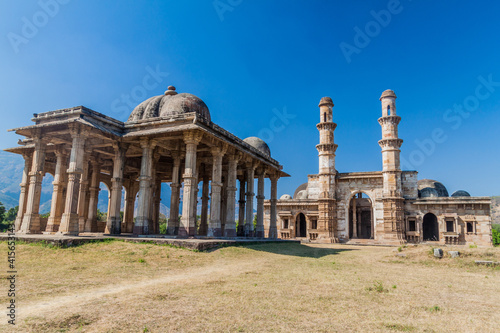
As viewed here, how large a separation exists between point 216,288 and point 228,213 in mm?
14224

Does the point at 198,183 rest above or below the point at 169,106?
below

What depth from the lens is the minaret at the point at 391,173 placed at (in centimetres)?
3756

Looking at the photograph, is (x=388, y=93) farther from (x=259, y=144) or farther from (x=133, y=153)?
(x=133, y=153)

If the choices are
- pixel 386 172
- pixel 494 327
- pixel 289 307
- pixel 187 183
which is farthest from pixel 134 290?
pixel 386 172

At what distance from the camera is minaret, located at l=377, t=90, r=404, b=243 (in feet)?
123

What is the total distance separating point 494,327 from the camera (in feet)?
19.4

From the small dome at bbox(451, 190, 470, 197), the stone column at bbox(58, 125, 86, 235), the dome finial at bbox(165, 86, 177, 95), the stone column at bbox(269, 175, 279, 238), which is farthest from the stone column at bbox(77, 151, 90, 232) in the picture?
the small dome at bbox(451, 190, 470, 197)

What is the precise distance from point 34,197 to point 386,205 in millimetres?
34341

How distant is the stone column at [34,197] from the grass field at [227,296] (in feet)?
17.8

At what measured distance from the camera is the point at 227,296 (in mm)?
7887

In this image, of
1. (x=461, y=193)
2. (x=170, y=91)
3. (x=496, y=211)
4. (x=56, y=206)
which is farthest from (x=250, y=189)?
(x=496, y=211)

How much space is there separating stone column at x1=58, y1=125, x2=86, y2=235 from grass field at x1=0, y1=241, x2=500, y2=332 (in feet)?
10.7

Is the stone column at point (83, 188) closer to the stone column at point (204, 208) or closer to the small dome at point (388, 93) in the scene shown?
the stone column at point (204, 208)

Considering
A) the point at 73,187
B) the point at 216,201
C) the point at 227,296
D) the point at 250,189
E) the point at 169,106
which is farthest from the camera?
the point at 250,189
